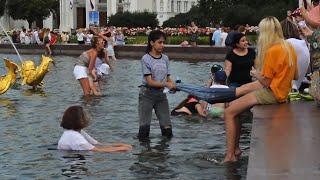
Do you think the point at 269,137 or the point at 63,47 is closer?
the point at 269,137

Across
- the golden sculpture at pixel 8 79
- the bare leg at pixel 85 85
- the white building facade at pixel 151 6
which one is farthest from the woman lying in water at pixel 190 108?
the white building facade at pixel 151 6

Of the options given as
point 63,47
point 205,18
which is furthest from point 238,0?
point 63,47

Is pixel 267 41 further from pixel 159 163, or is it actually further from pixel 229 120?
pixel 159 163

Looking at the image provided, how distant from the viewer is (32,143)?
39.8ft

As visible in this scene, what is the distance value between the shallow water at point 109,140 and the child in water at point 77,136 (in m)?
0.10

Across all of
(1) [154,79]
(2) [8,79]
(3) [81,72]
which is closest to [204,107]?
(1) [154,79]

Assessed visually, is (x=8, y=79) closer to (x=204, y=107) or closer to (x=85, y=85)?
(x=85, y=85)

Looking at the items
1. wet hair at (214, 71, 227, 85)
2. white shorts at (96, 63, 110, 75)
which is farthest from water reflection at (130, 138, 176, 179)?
white shorts at (96, 63, 110, 75)

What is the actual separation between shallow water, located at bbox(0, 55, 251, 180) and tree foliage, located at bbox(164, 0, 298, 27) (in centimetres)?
4481

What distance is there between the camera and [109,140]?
12383 mm

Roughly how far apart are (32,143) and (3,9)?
11011 cm

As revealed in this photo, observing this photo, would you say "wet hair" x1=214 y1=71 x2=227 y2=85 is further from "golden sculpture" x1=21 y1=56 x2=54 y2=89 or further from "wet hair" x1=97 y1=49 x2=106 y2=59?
"golden sculpture" x1=21 y1=56 x2=54 y2=89

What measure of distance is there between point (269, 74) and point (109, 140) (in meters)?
3.66

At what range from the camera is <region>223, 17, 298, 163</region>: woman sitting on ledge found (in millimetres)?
9414
